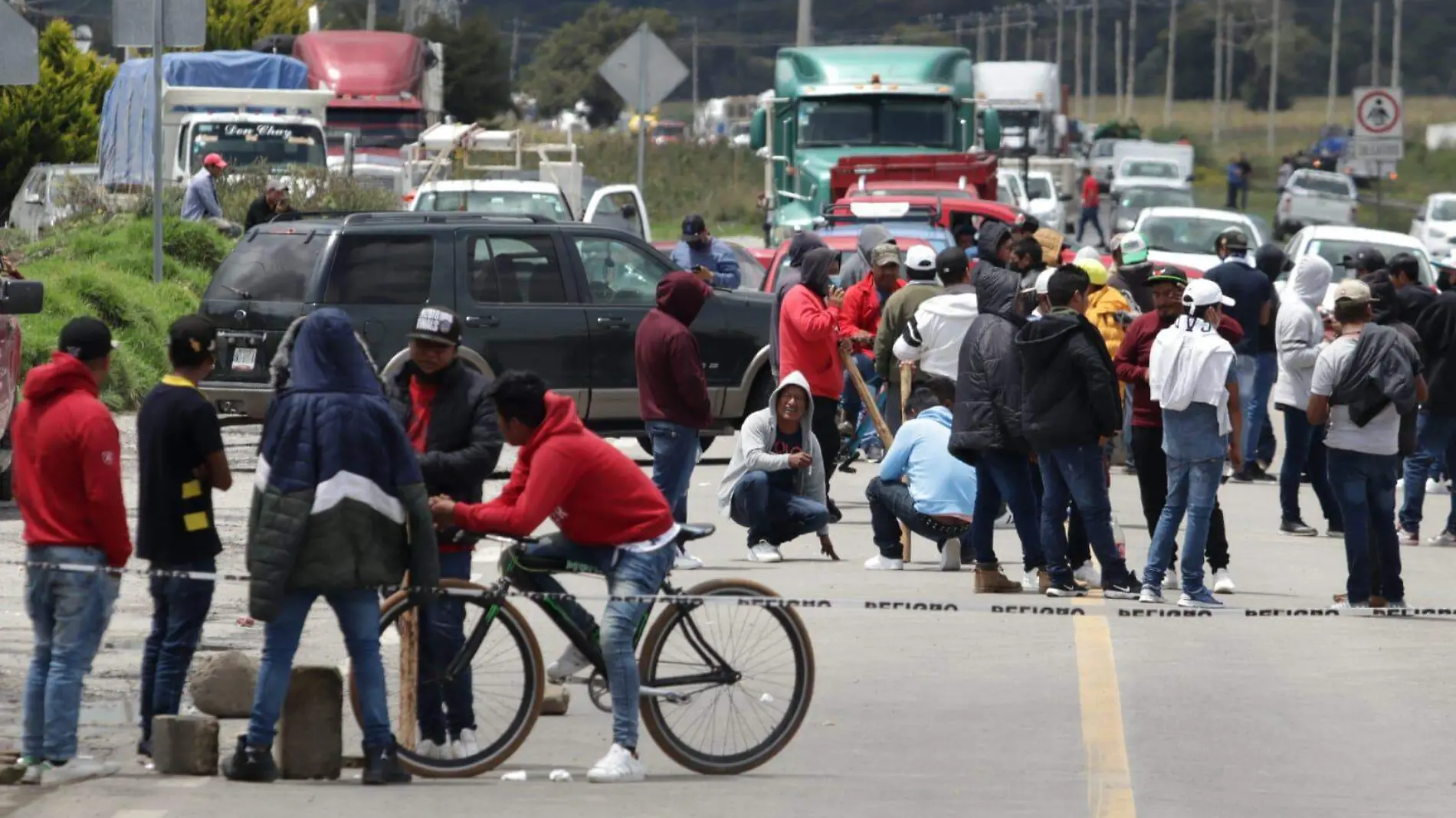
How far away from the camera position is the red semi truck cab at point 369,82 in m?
39.8

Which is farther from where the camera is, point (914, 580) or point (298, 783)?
point (914, 580)

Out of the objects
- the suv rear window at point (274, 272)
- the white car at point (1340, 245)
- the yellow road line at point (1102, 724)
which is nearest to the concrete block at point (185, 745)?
the yellow road line at point (1102, 724)

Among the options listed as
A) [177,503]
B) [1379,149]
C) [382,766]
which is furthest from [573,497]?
[1379,149]

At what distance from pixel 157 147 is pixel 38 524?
11.6 meters

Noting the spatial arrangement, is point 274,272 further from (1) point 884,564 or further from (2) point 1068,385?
(2) point 1068,385

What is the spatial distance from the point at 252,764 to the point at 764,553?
19.6ft

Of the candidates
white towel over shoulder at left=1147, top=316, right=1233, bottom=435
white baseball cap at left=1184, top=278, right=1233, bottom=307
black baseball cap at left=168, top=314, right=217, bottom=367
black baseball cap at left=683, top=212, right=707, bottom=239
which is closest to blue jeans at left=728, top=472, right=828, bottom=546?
white towel over shoulder at left=1147, top=316, right=1233, bottom=435

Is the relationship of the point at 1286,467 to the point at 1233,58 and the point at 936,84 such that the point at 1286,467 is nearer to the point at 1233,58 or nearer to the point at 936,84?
the point at 936,84

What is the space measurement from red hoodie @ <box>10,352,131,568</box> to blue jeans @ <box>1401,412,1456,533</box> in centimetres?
956

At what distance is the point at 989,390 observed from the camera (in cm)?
1241

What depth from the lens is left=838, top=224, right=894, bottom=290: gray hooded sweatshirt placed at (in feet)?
59.8

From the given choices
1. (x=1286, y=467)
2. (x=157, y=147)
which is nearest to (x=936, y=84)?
(x=157, y=147)

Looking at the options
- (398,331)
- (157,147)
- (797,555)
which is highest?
(157,147)

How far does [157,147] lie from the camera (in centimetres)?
1934
